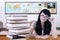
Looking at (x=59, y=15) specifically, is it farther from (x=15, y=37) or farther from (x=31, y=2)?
(x=15, y=37)

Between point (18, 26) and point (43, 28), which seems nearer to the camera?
point (43, 28)

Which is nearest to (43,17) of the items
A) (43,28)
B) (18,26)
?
(43,28)

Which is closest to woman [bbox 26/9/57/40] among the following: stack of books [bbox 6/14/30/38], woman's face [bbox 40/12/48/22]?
woman's face [bbox 40/12/48/22]

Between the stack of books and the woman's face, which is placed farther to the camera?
the stack of books

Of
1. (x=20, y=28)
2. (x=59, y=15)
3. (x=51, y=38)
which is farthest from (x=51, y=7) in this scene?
(x=51, y=38)

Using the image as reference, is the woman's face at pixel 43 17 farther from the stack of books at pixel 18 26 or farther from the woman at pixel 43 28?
the stack of books at pixel 18 26

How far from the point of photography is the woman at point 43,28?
2195 mm

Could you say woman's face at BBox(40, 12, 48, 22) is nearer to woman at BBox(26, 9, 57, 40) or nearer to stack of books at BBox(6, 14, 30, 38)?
woman at BBox(26, 9, 57, 40)

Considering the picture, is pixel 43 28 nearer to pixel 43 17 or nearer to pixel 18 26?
pixel 43 17

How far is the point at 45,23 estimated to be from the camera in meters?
2.21

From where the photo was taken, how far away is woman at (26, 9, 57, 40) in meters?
2.20

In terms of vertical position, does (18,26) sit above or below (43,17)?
below

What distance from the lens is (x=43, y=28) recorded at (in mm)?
2215

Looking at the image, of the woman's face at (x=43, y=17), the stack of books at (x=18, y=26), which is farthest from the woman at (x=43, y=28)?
the stack of books at (x=18, y=26)
